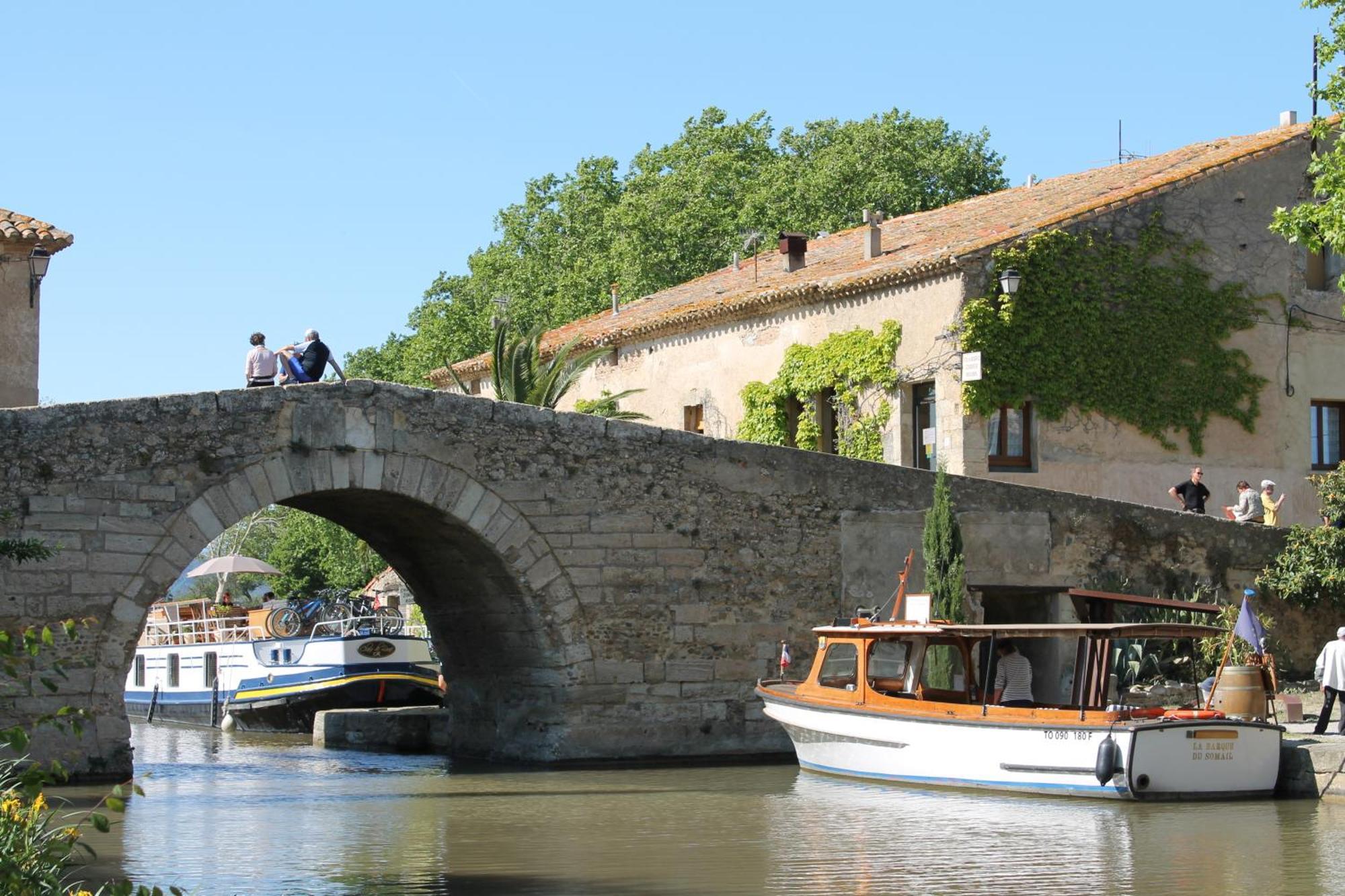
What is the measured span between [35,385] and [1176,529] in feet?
44.9

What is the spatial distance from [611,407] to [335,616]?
20.9 feet

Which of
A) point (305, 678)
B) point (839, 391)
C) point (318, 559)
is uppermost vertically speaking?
point (839, 391)

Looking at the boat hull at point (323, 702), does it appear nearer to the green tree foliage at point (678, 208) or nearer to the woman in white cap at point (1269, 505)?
the woman in white cap at point (1269, 505)

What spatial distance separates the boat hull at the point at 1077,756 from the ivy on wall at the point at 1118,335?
736 centimetres

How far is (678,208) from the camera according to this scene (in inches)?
1719

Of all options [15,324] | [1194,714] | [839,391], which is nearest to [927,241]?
[839,391]

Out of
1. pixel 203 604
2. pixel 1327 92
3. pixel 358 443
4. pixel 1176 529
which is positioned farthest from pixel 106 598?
pixel 203 604

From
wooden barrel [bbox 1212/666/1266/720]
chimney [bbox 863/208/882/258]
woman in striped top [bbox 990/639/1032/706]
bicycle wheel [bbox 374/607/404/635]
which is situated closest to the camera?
wooden barrel [bbox 1212/666/1266/720]

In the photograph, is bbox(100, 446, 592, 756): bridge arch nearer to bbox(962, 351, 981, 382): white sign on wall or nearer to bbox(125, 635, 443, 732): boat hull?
bbox(125, 635, 443, 732): boat hull

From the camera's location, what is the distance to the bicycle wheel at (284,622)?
28812 mm

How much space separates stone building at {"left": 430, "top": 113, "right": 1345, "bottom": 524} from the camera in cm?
2239

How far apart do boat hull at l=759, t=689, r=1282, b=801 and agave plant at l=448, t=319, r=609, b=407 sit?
12145 millimetres

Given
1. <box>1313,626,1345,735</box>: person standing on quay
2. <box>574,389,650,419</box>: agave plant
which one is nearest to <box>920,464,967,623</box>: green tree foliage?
<box>1313,626,1345,735</box>: person standing on quay

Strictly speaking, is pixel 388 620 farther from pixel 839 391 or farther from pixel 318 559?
pixel 318 559
